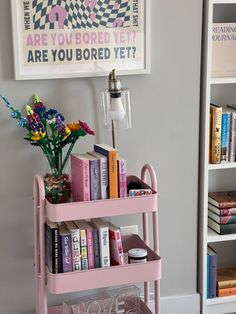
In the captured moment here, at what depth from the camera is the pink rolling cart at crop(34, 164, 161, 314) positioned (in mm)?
2027

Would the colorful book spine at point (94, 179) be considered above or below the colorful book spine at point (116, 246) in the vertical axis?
above

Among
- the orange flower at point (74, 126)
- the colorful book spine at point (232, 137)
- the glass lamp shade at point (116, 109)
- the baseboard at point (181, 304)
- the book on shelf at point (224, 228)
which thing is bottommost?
the baseboard at point (181, 304)

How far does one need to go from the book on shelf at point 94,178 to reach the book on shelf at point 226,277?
89 centimetres

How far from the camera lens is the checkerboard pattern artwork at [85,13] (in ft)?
7.04

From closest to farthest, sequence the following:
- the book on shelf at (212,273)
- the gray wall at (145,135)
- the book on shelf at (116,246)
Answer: the book on shelf at (116,246)
the gray wall at (145,135)
the book on shelf at (212,273)

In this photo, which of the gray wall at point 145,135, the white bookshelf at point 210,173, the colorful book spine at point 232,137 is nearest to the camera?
the gray wall at point 145,135

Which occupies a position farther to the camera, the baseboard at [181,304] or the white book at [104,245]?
the baseboard at [181,304]

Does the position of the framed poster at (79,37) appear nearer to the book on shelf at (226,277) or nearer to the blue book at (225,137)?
the blue book at (225,137)

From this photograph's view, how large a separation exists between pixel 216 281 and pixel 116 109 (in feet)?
3.22

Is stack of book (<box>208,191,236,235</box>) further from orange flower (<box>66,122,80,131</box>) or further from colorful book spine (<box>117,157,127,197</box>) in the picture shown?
orange flower (<box>66,122,80,131</box>)

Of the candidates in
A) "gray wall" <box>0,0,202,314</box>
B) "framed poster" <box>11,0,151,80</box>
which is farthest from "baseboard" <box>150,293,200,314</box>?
"framed poster" <box>11,0,151,80</box>

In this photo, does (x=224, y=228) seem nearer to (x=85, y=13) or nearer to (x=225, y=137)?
(x=225, y=137)

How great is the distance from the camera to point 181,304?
259 cm

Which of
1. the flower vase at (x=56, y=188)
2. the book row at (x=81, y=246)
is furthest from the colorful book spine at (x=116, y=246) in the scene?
the flower vase at (x=56, y=188)
